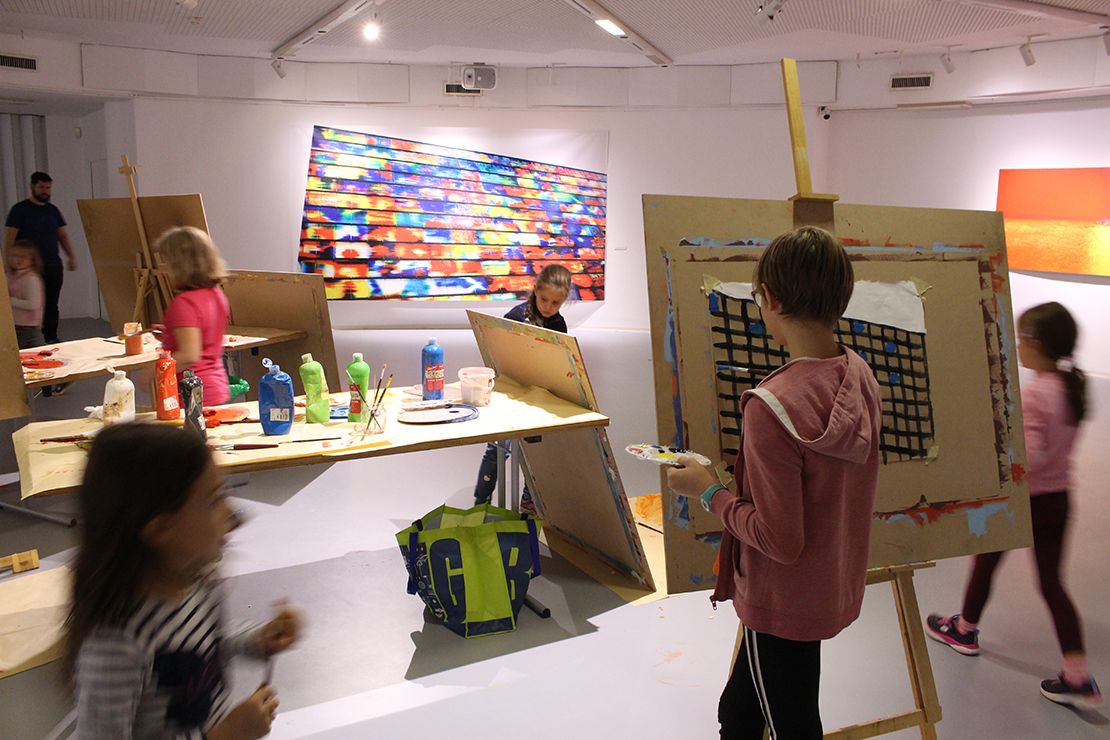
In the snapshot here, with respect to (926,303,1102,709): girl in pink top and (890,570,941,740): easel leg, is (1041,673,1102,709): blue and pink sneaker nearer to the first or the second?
(926,303,1102,709): girl in pink top

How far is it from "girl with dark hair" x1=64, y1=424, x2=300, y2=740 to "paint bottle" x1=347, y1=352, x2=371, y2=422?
2.01m

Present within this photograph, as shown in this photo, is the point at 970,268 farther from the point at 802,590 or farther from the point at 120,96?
the point at 120,96

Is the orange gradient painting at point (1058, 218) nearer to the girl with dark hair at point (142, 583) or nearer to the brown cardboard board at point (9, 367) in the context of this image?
the brown cardboard board at point (9, 367)

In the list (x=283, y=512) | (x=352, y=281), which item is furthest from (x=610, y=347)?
(x=283, y=512)

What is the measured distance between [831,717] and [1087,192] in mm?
7412

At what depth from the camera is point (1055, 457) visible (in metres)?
2.61

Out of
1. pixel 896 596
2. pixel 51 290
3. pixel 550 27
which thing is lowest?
pixel 896 596

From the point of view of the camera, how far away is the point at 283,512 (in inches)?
167

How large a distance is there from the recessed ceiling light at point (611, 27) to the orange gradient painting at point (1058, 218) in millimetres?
4028

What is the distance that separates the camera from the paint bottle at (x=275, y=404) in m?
3.00

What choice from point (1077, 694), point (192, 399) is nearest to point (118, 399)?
point (192, 399)

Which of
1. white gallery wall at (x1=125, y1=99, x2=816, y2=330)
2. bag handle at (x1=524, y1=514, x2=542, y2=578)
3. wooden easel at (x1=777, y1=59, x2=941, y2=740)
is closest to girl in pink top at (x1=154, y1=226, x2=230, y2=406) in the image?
bag handle at (x1=524, y1=514, x2=542, y2=578)

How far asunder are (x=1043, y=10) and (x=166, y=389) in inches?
274

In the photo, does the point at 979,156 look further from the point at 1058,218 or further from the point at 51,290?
the point at 51,290
